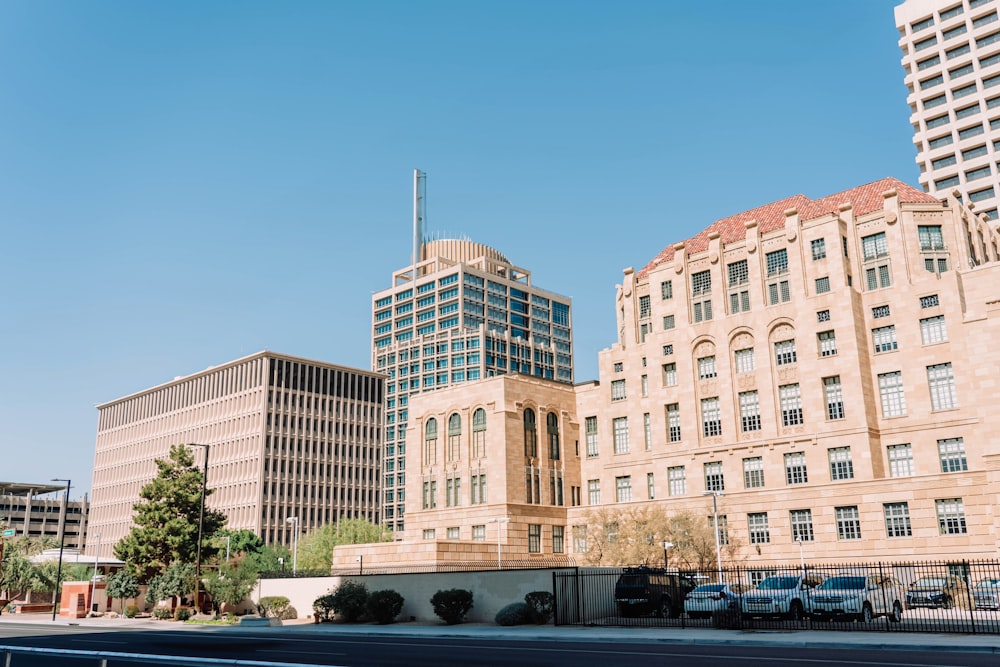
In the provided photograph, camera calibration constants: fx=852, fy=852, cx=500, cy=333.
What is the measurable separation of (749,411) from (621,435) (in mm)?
12976

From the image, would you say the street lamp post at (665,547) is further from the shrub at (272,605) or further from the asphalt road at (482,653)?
the asphalt road at (482,653)

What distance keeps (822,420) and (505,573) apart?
3225 centimetres

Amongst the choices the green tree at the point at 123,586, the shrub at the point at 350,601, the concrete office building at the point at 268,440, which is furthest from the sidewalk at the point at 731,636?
the concrete office building at the point at 268,440

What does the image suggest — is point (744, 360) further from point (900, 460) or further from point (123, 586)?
point (123, 586)

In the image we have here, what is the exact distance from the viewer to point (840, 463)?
61781 mm

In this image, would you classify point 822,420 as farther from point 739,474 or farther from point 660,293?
point 660,293

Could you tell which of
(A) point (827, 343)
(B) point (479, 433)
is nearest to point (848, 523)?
(A) point (827, 343)

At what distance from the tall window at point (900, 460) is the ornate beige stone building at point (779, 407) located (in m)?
0.10

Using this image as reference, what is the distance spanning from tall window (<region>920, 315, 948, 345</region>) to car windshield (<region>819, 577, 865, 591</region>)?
3328cm

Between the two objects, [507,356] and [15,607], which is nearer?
[15,607]

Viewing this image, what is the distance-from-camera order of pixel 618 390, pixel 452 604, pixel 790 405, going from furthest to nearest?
pixel 618 390 < pixel 790 405 < pixel 452 604

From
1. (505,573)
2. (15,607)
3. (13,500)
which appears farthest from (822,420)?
(13,500)

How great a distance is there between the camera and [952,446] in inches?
2292

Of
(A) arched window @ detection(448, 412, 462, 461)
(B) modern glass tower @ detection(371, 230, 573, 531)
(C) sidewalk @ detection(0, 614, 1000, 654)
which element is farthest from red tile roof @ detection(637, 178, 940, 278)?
(B) modern glass tower @ detection(371, 230, 573, 531)
